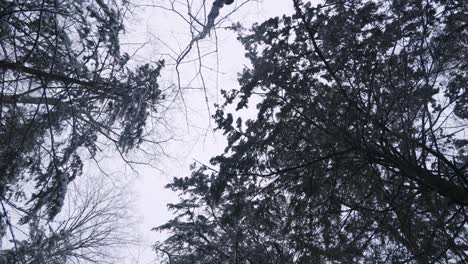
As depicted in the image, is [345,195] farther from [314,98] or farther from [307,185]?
[314,98]

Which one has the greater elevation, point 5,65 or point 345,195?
point 5,65

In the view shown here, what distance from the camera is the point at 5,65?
3557mm

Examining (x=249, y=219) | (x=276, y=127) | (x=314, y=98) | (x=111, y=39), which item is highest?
(x=111, y=39)

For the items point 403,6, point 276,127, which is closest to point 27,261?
point 276,127

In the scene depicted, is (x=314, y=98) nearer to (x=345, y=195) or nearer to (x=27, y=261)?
(x=345, y=195)

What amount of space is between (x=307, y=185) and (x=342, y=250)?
3.53 ft

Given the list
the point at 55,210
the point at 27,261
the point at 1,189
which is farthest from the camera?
the point at 27,261

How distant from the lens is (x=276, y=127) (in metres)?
4.37

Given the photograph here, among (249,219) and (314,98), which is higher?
(314,98)

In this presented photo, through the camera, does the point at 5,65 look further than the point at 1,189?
No

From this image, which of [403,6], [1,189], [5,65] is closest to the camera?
[5,65]

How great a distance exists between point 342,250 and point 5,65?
5.40 meters

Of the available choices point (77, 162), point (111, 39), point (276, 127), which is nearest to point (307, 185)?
point (276, 127)

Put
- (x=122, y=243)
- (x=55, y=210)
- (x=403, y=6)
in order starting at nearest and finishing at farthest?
(x=403, y=6) → (x=55, y=210) → (x=122, y=243)
